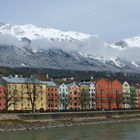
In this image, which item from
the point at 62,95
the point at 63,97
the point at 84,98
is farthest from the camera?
the point at 62,95

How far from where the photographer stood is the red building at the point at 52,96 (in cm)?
16012

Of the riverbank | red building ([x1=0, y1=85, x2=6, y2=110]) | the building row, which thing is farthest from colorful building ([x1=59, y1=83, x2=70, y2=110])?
the riverbank

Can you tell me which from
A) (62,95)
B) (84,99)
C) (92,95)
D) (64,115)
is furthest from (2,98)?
(92,95)

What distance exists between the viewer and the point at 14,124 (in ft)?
301

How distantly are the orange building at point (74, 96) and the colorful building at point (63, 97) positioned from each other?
59.8 inches

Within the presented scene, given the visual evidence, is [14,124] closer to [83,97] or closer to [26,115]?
[26,115]

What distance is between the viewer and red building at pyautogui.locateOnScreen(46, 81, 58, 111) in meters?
160

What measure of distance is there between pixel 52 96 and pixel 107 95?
27795mm

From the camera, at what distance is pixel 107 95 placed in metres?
181

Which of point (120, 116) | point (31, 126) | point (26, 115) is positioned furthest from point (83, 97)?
point (31, 126)

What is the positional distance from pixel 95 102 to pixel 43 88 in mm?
27169

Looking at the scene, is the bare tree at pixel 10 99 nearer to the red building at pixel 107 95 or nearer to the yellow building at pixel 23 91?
the yellow building at pixel 23 91

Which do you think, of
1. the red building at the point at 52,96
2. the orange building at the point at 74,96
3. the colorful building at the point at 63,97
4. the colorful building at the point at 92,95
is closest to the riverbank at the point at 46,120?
the colorful building at the point at 63,97

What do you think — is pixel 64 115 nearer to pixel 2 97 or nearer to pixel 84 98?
pixel 2 97
